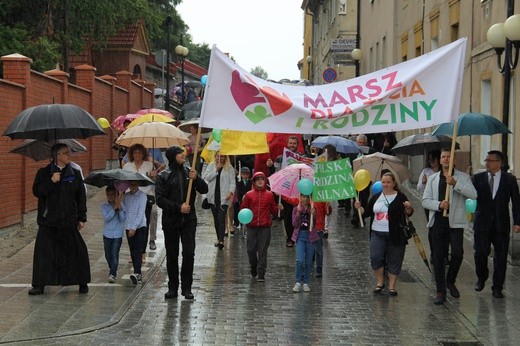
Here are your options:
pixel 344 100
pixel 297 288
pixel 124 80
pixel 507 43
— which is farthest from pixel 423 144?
pixel 124 80

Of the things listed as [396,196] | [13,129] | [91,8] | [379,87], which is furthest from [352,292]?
[91,8]

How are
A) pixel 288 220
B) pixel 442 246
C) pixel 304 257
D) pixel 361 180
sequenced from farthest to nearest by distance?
pixel 288 220 < pixel 361 180 < pixel 304 257 < pixel 442 246

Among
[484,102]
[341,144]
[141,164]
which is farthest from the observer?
[341,144]

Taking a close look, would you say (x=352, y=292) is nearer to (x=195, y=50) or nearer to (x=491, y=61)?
(x=491, y=61)

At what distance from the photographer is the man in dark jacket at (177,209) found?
12.6 metres

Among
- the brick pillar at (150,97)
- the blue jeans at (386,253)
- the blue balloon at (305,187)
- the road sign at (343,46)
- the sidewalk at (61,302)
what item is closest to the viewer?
the sidewalk at (61,302)

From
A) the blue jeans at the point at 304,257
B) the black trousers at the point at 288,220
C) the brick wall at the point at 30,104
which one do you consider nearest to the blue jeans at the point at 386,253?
the blue jeans at the point at 304,257

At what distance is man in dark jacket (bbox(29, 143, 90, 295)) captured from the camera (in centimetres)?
1267

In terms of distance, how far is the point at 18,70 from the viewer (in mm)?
18812

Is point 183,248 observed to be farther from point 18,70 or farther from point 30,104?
point 30,104

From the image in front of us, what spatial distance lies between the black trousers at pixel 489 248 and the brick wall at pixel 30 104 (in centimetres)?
799

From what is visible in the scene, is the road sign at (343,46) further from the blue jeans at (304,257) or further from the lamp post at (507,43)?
the blue jeans at (304,257)

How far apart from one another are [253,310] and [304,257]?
168 cm

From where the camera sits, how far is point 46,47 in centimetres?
3095
